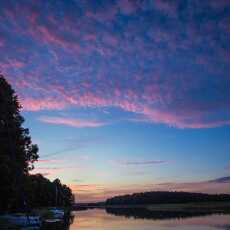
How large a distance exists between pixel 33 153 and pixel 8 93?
684 centimetres

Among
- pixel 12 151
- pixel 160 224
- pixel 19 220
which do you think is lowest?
pixel 160 224

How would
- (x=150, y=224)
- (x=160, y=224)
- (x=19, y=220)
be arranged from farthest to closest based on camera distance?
(x=150, y=224), (x=160, y=224), (x=19, y=220)

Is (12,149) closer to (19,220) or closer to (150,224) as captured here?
(19,220)

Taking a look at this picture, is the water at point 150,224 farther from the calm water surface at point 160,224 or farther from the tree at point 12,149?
the tree at point 12,149

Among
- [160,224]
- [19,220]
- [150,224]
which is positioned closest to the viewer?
[19,220]

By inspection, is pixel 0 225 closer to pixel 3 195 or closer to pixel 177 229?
pixel 3 195

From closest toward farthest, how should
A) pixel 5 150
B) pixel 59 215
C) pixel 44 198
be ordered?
pixel 5 150
pixel 59 215
pixel 44 198

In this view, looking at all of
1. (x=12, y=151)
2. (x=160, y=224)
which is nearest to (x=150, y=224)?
(x=160, y=224)

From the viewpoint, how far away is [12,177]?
4469 cm

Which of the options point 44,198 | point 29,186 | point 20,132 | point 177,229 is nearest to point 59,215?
point 29,186

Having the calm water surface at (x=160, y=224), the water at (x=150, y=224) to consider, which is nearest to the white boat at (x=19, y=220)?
the water at (x=150, y=224)

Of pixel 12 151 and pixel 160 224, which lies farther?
pixel 160 224

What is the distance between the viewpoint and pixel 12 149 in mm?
45844

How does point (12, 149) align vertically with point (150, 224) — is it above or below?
above
